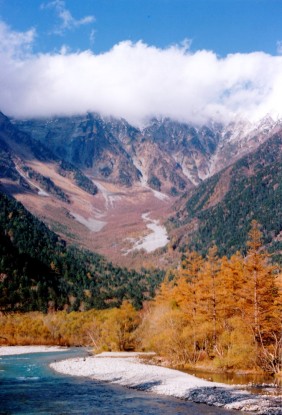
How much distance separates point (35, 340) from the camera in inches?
6048

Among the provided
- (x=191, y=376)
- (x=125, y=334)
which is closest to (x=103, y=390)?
(x=191, y=376)

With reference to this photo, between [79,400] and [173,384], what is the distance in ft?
44.2

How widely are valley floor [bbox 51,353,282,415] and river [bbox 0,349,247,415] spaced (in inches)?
76.6

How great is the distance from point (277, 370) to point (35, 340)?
104847mm

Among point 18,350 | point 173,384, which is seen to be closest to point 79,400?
point 173,384

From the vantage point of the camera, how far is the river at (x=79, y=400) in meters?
45.5

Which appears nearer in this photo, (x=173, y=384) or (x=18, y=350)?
(x=173, y=384)

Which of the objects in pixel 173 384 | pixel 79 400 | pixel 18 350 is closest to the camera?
pixel 79 400

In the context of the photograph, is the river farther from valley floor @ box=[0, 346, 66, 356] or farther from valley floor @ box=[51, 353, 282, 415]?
valley floor @ box=[0, 346, 66, 356]

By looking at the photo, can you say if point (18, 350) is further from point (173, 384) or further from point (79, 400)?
point (79, 400)

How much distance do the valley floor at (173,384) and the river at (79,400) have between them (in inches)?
76.6

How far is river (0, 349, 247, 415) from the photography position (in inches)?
1791

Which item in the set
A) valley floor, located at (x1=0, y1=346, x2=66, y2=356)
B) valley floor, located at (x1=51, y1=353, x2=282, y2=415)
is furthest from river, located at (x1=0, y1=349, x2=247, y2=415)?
valley floor, located at (x1=0, y1=346, x2=66, y2=356)

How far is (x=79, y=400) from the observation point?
51.7 m
